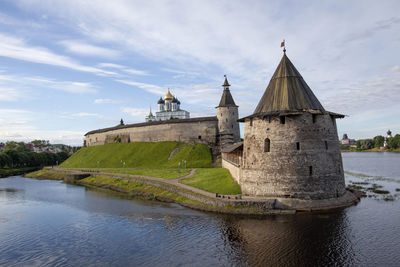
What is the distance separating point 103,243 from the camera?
20844mm

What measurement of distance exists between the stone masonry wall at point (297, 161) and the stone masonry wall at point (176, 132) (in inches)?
1306

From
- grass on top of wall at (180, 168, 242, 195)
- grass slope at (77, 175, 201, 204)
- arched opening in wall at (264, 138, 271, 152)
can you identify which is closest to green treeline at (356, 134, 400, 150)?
grass on top of wall at (180, 168, 242, 195)

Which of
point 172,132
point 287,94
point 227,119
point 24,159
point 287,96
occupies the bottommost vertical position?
point 24,159

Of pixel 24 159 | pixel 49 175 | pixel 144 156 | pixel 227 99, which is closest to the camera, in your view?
pixel 227 99

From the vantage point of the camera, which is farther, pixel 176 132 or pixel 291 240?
pixel 176 132

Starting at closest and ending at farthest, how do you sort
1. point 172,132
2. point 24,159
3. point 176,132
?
point 176,132, point 172,132, point 24,159

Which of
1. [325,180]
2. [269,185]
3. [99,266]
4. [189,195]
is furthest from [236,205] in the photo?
[99,266]

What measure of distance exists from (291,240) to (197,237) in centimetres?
657

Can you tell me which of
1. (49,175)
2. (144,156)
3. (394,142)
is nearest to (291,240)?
(144,156)

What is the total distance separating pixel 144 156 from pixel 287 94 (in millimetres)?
43003

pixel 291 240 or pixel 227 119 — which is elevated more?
pixel 227 119

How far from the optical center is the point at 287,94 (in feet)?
94.4

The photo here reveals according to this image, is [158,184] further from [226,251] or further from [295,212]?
[226,251]

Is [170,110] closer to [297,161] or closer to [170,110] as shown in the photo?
[170,110]
